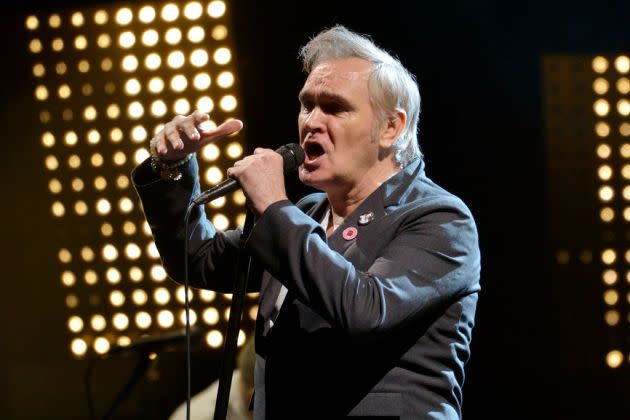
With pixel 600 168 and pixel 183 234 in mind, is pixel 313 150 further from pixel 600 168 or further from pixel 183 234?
pixel 600 168

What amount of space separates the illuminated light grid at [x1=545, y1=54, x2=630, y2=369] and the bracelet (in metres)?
1.33

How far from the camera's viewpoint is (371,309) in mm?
1178

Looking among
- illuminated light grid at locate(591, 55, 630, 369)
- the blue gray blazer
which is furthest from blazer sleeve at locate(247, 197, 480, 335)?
illuminated light grid at locate(591, 55, 630, 369)

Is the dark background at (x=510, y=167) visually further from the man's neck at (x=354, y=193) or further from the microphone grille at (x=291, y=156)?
the microphone grille at (x=291, y=156)

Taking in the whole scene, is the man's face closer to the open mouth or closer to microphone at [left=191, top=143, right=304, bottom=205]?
the open mouth

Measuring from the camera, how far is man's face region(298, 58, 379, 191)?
4.81 ft

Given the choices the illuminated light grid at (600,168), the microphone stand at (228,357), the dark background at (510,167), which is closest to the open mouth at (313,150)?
the microphone stand at (228,357)

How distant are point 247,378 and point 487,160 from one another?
979mm

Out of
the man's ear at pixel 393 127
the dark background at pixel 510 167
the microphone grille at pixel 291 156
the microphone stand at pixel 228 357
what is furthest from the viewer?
the dark background at pixel 510 167

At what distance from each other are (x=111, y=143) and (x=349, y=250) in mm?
1762

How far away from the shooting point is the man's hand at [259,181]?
4.06 ft

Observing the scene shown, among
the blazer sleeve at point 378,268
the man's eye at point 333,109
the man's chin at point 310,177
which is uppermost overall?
the man's eye at point 333,109

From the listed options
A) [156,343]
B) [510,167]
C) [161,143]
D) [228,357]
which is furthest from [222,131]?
[510,167]

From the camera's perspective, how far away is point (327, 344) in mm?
1275
